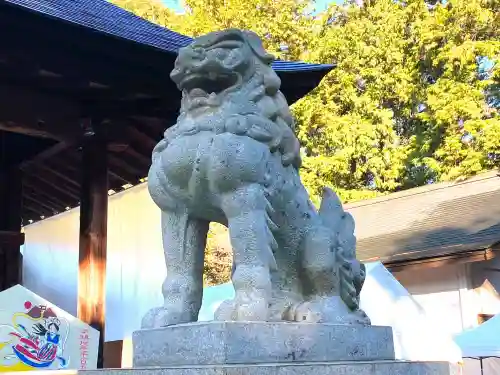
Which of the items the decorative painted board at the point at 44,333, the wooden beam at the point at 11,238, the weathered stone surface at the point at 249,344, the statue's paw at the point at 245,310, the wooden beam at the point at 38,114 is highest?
the wooden beam at the point at 38,114

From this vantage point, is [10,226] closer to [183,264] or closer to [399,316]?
[399,316]

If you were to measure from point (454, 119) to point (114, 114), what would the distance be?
9.57 m

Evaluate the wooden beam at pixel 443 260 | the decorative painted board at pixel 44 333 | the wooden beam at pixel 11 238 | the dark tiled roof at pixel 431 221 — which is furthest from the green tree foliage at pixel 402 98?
the decorative painted board at pixel 44 333

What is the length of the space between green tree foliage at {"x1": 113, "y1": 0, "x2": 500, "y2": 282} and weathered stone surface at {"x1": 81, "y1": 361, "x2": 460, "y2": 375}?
1126 centimetres

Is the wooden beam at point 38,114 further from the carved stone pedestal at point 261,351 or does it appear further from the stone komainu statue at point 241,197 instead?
the carved stone pedestal at point 261,351

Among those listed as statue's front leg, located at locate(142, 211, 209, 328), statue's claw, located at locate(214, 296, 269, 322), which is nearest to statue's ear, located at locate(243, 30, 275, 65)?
statue's front leg, located at locate(142, 211, 209, 328)

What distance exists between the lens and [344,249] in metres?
2.84

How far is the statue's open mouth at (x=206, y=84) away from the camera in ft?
8.28

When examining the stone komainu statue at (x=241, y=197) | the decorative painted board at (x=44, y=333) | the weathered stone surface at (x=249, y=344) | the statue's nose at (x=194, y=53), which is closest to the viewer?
the weathered stone surface at (x=249, y=344)

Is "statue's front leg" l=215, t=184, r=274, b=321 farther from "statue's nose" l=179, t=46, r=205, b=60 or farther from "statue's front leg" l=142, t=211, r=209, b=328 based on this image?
"statue's nose" l=179, t=46, r=205, b=60

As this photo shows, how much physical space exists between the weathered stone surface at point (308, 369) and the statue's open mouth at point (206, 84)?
3.24 feet

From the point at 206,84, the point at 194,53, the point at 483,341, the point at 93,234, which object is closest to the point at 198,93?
the point at 206,84

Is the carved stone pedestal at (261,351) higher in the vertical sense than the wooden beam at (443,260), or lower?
lower

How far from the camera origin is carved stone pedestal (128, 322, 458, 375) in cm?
214
